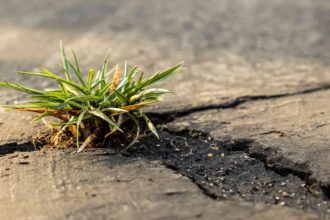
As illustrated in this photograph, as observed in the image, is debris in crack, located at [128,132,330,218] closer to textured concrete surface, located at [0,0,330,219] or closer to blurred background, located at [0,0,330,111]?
textured concrete surface, located at [0,0,330,219]

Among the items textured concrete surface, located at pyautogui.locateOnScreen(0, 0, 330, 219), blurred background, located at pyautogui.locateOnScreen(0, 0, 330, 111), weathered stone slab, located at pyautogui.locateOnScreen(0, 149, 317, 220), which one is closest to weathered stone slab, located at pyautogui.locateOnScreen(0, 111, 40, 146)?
textured concrete surface, located at pyautogui.locateOnScreen(0, 0, 330, 219)

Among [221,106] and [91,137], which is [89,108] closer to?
[91,137]

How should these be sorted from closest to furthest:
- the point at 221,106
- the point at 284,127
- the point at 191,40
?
the point at 284,127, the point at 221,106, the point at 191,40

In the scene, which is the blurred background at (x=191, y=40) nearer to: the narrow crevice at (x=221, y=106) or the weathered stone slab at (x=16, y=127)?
the narrow crevice at (x=221, y=106)

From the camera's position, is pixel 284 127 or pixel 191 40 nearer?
pixel 284 127

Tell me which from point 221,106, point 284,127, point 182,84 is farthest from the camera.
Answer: point 182,84

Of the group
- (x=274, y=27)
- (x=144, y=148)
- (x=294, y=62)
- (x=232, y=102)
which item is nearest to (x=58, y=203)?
(x=144, y=148)

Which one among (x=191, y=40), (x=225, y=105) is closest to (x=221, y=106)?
(x=225, y=105)
